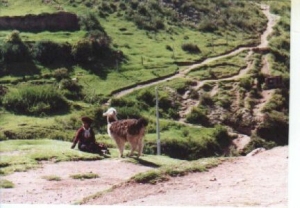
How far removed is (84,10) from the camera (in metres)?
5.37

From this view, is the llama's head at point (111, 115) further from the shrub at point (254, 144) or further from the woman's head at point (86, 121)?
the shrub at point (254, 144)

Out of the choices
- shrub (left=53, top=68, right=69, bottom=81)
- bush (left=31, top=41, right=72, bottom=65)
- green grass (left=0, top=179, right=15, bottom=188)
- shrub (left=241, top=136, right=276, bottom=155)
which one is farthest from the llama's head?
shrub (left=241, top=136, right=276, bottom=155)

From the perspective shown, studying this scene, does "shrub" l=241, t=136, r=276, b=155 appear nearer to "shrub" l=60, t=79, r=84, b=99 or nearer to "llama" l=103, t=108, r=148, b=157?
"llama" l=103, t=108, r=148, b=157

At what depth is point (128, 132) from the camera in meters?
4.72

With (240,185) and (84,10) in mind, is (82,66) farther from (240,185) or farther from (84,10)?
(240,185)

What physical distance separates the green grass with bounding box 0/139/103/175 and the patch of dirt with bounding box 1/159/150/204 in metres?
0.05

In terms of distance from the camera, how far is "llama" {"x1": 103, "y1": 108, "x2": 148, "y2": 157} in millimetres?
4711

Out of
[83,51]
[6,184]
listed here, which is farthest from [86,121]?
[6,184]

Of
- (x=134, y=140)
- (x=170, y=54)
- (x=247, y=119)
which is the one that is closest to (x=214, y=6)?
(x=170, y=54)

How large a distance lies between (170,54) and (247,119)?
33.2 inches

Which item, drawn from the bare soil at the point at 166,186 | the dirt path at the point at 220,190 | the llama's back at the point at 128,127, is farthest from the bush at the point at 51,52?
the dirt path at the point at 220,190

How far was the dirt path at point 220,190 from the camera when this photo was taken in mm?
4398

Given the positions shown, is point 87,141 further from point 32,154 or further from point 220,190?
point 220,190

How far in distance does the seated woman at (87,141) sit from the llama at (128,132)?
0.13m
